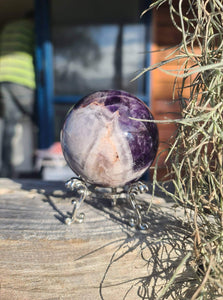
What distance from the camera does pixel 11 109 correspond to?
2779 mm

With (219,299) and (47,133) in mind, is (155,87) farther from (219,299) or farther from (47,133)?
(219,299)

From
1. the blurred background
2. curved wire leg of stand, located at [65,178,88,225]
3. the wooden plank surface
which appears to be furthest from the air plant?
the blurred background

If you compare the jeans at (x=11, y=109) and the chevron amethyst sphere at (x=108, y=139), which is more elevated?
the chevron amethyst sphere at (x=108, y=139)

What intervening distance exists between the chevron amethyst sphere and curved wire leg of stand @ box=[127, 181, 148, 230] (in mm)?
39

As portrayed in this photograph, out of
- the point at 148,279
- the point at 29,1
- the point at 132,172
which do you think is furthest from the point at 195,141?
the point at 29,1

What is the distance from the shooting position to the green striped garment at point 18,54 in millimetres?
2697

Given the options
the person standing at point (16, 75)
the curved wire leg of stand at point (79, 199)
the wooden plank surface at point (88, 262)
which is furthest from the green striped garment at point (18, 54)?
the wooden plank surface at point (88, 262)

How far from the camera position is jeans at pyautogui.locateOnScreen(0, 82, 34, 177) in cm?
273

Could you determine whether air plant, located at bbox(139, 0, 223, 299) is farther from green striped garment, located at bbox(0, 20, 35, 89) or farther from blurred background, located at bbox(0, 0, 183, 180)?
green striped garment, located at bbox(0, 20, 35, 89)

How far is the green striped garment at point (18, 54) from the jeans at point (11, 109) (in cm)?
6

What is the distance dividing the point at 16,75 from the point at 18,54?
0.22 m

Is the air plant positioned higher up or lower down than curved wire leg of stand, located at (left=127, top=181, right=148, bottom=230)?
higher up

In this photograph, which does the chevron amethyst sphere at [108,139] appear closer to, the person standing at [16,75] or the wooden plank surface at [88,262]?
the wooden plank surface at [88,262]

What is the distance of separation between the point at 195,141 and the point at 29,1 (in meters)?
3.43
